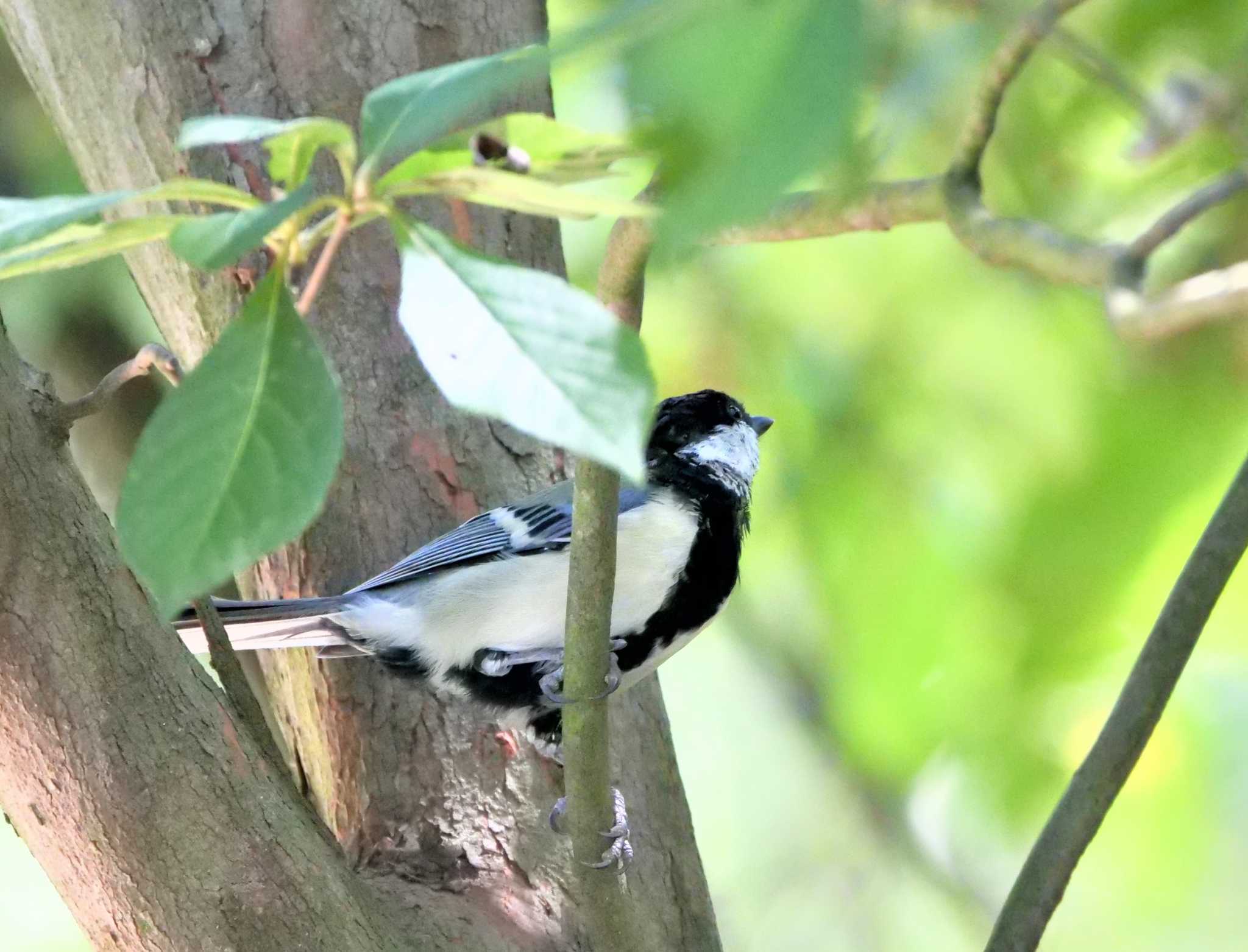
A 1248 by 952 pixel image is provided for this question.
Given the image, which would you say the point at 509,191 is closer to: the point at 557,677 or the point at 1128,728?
the point at 1128,728

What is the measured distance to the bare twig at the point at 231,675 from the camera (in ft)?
5.47

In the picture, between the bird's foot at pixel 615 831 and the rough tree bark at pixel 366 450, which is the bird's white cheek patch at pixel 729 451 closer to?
the rough tree bark at pixel 366 450

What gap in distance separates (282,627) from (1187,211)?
1.65 meters

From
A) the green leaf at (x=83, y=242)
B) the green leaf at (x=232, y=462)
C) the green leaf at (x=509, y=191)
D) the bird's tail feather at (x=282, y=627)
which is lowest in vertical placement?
the green leaf at (x=232, y=462)

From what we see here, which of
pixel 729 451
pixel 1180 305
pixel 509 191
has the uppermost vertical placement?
pixel 729 451

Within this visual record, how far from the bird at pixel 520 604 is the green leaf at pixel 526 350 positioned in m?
1.38

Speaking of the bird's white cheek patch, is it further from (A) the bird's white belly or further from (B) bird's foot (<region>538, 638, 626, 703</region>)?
(B) bird's foot (<region>538, 638, 626, 703</region>)

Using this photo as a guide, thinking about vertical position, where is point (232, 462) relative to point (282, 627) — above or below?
below

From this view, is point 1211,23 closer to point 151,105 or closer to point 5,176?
point 151,105

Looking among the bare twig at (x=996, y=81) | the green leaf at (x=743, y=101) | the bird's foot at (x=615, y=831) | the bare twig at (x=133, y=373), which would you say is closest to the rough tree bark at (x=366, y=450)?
the bird's foot at (x=615, y=831)

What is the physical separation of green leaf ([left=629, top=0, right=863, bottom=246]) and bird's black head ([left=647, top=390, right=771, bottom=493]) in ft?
6.59

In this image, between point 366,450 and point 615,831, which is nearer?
point 615,831

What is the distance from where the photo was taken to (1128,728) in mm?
1689

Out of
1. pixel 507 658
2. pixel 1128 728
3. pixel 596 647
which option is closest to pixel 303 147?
pixel 596 647
